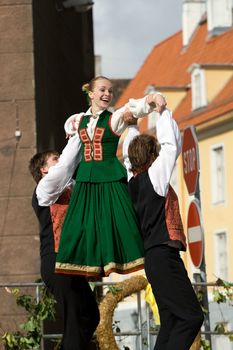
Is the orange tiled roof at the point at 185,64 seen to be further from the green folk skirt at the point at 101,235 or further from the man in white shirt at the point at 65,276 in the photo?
the green folk skirt at the point at 101,235

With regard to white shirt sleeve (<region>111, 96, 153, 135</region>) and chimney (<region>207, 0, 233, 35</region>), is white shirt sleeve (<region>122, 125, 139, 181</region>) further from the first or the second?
chimney (<region>207, 0, 233, 35</region>)

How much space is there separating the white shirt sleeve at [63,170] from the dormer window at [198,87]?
A: 1465 inches

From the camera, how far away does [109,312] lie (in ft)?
40.6

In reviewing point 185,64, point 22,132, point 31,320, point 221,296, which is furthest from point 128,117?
point 185,64

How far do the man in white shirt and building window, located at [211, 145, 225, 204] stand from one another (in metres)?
34.7

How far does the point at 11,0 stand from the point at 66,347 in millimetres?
5063

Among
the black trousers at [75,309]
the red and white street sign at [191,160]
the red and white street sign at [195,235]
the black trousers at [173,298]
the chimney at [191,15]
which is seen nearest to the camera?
the black trousers at [173,298]

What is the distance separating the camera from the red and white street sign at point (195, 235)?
12711 millimetres

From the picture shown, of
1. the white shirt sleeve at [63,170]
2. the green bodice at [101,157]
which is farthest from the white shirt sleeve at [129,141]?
the white shirt sleeve at [63,170]

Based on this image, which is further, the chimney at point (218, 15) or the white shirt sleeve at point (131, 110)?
the chimney at point (218, 15)

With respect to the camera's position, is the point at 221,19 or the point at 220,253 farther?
the point at 221,19

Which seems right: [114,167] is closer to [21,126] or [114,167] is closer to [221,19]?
[21,126]

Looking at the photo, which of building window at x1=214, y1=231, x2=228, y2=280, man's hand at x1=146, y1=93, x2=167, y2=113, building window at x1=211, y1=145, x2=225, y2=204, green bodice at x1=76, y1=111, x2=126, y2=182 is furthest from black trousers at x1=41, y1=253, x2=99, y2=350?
building window at x1=214, y1=231, x2=228, y2=280

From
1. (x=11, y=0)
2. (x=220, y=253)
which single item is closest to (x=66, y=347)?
(x=11, y=0)
